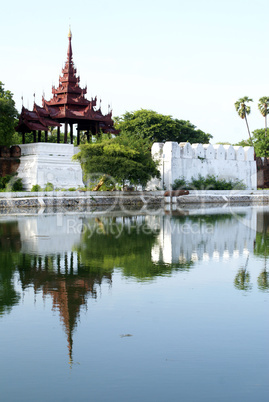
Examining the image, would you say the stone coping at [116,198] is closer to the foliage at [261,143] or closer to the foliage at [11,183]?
the foliage at [11,183]

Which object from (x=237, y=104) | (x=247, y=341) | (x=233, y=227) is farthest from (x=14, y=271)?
(x=237, y=104)

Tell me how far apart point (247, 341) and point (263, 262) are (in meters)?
5.36

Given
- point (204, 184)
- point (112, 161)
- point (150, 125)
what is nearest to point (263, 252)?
point (112, 161)

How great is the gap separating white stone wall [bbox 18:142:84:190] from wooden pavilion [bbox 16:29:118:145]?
1.08 metres

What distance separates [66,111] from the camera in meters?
39.1

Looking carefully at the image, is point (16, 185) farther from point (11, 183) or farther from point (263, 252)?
point (263, 252)

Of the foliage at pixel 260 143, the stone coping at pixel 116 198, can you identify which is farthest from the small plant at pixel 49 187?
the foliage at pixel 260 143

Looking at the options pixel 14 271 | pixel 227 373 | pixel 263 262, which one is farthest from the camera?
pixel 263 262

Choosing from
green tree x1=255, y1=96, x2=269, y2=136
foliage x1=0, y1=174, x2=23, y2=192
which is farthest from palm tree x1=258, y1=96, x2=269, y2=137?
foliage x1=0, y1=174, x2=23, y2=192

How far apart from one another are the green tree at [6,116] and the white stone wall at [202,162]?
11.0 metres

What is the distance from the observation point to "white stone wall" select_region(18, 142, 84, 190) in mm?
37656

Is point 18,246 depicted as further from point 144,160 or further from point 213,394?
point 144,160

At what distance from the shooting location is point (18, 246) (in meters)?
14.1

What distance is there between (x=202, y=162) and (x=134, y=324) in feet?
132
